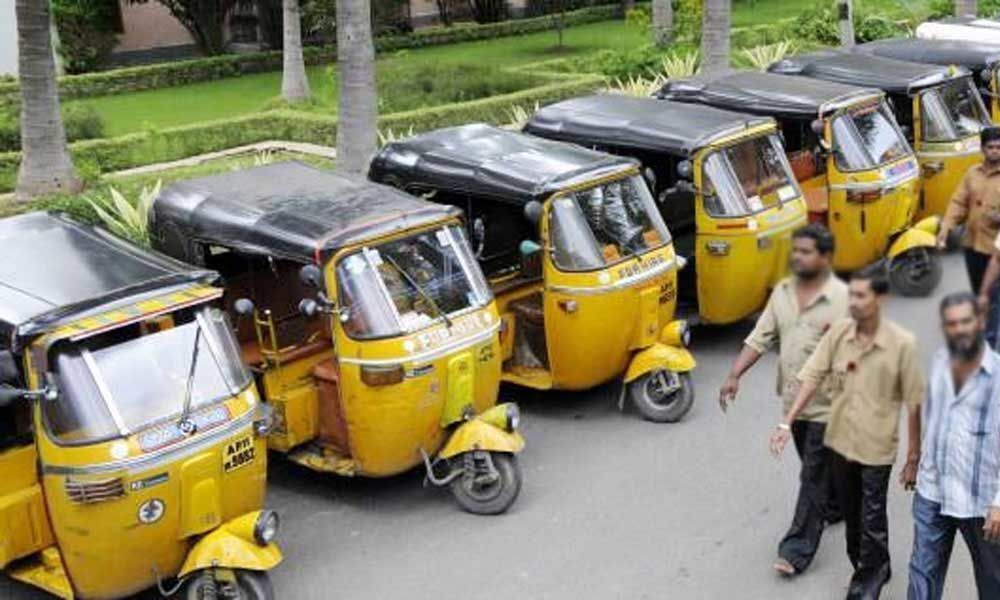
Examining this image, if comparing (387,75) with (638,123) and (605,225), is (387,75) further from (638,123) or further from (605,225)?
(605,225)

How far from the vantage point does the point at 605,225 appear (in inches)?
332

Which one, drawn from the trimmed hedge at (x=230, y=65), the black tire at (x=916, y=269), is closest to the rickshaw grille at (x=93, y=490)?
the black tire at (x=916, y=269)

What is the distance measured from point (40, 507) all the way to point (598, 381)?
394 cm

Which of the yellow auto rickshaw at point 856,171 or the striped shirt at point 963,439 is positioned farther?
the yellow auto rickshaw at point 856,171

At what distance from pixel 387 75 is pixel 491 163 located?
40.7 feet

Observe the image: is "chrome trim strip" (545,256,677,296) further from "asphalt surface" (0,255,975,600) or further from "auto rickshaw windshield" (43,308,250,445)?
"auto rickshaw windshield" (43,308,250,445)

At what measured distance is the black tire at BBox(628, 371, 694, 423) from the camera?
8477 millimetres

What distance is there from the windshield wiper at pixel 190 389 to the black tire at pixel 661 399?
3.38m

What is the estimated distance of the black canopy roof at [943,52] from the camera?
13.2m

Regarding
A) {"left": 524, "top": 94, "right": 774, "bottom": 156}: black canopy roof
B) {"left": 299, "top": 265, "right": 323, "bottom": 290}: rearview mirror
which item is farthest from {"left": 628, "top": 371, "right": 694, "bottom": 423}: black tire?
{"left": 299, "top": 265, "right": 323, "bottom": 290}: rearview mirror

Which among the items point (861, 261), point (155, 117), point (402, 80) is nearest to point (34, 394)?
point (861, 261)

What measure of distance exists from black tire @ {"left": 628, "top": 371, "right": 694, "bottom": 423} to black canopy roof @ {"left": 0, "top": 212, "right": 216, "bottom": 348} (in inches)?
130

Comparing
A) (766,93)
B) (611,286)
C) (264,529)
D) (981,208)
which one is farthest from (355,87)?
(264,529)

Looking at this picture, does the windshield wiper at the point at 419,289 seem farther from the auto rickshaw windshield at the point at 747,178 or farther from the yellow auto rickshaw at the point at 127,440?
the auto rickshaw windshield at the point at 747,178
